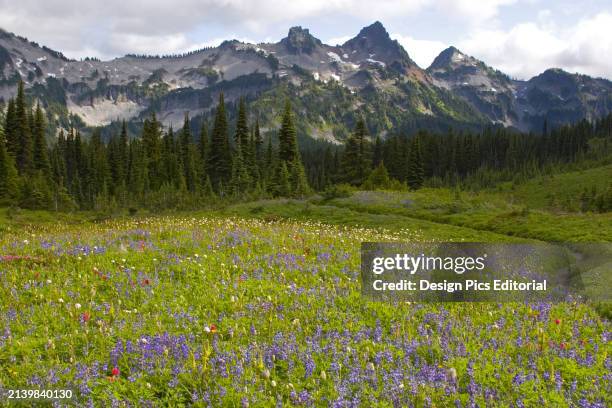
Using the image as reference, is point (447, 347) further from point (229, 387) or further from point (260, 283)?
point (260, 283)

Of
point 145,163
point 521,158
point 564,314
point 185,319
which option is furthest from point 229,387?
point 521,158

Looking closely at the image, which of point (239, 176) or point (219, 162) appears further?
point (219, 162)

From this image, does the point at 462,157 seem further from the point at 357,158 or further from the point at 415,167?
the point at 357,158

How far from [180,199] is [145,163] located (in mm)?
38046

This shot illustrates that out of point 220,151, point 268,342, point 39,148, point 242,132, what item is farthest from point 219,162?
point 268,342

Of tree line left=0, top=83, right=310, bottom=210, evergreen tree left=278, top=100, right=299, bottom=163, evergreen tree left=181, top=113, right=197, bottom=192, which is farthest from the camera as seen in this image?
evergreen tree left=181, top=113, right=197, bottom=192

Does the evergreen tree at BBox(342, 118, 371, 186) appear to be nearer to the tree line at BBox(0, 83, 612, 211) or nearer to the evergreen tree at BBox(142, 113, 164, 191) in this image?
the tree line at BBox(0, 83, 612, 211)

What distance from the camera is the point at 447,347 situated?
6508 mm

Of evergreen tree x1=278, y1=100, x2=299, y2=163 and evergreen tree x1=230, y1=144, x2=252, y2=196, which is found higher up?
evergreen tree x1=278, y1=100, x2=299, y2=163

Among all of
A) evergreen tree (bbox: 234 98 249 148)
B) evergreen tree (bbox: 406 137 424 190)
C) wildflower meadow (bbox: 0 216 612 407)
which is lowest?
wildflower meadow (bbox: 0 216 612 407)

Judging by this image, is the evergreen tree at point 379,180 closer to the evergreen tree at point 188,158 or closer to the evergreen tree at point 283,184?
the evergreen tree at point 283,184

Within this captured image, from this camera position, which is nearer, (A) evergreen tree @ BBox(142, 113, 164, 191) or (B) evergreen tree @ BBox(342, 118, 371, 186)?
(B) evergreen tree @ BBox(342, 118, 371, 186)

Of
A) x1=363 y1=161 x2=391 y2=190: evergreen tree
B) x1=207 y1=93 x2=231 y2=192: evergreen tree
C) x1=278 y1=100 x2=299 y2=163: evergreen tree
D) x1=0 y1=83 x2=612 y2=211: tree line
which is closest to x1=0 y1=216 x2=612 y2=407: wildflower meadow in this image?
x1=0 y1=83 x2=612 y2=211: tree line

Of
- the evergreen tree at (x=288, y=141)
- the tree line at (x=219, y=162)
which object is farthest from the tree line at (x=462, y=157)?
the evergreen tree at (x=288, y=141)
